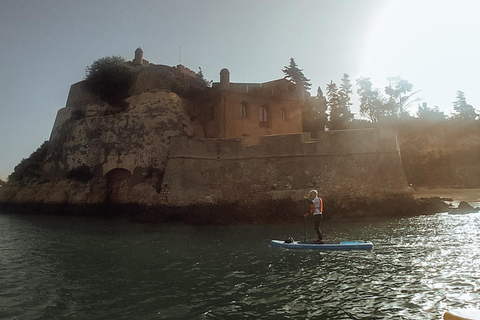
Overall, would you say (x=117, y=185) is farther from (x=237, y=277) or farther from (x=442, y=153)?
(x=442, y=153)

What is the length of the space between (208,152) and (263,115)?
24.6 ft

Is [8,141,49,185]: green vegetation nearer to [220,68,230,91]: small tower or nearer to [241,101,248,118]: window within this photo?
[220,68,230,91]: small tower

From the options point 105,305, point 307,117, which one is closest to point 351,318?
point 105,305

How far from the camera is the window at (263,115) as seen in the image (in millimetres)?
23780

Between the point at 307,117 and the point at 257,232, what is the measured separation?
20832 millimetres

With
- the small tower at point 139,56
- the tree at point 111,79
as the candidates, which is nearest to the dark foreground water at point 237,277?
the tree at point 111,79

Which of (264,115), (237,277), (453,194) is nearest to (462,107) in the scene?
(453,194)

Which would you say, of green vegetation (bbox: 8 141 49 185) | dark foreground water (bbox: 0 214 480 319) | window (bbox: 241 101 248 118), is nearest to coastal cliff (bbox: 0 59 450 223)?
window (bbox: 241 101 248 118)

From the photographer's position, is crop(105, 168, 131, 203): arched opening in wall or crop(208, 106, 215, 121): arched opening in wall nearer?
crop(105, 168, 131, 203): arched opening in wall

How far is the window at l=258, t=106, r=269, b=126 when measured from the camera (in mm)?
23780

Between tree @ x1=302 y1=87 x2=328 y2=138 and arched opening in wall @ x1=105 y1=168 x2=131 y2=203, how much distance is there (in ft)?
60.6

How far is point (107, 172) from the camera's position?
2128cm

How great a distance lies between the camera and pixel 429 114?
36219 mm

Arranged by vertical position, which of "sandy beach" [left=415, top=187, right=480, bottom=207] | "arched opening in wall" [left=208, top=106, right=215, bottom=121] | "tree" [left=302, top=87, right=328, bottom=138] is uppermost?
"tree" [left=302, top=87, right=328, bottom=138]
